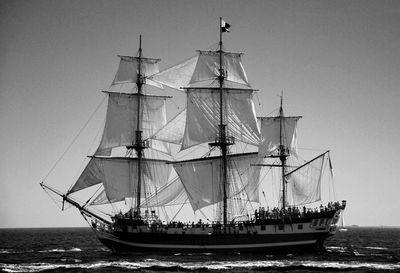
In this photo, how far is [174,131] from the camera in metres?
68.8

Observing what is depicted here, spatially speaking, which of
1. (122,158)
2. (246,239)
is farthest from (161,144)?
(246,239)

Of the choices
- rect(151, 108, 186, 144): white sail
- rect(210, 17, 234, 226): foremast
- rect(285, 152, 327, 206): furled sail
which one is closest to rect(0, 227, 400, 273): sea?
rect(285, 152, 327, 206): furled sail

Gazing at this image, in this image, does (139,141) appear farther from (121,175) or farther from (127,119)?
(121,175)

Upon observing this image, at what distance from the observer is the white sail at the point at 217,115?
68312mm

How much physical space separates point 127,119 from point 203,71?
525 inches

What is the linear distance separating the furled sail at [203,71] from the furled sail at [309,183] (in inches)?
600

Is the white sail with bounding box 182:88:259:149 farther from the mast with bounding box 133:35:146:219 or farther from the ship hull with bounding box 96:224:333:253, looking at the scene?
the ship hull with bounding box 96:224:333:253

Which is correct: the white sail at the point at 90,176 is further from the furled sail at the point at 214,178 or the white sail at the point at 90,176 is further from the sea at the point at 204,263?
the furled sail at the point at 214,178

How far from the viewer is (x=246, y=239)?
6047 cm

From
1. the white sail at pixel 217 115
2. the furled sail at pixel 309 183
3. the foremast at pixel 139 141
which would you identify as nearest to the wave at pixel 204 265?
the furled sail at pixel 309 183

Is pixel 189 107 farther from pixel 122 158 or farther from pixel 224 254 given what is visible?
pixel 224 254

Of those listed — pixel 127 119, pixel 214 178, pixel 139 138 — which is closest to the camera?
pixel 214 178

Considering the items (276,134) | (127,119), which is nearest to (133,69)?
(127,119)

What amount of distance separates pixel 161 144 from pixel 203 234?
16.5 meters
